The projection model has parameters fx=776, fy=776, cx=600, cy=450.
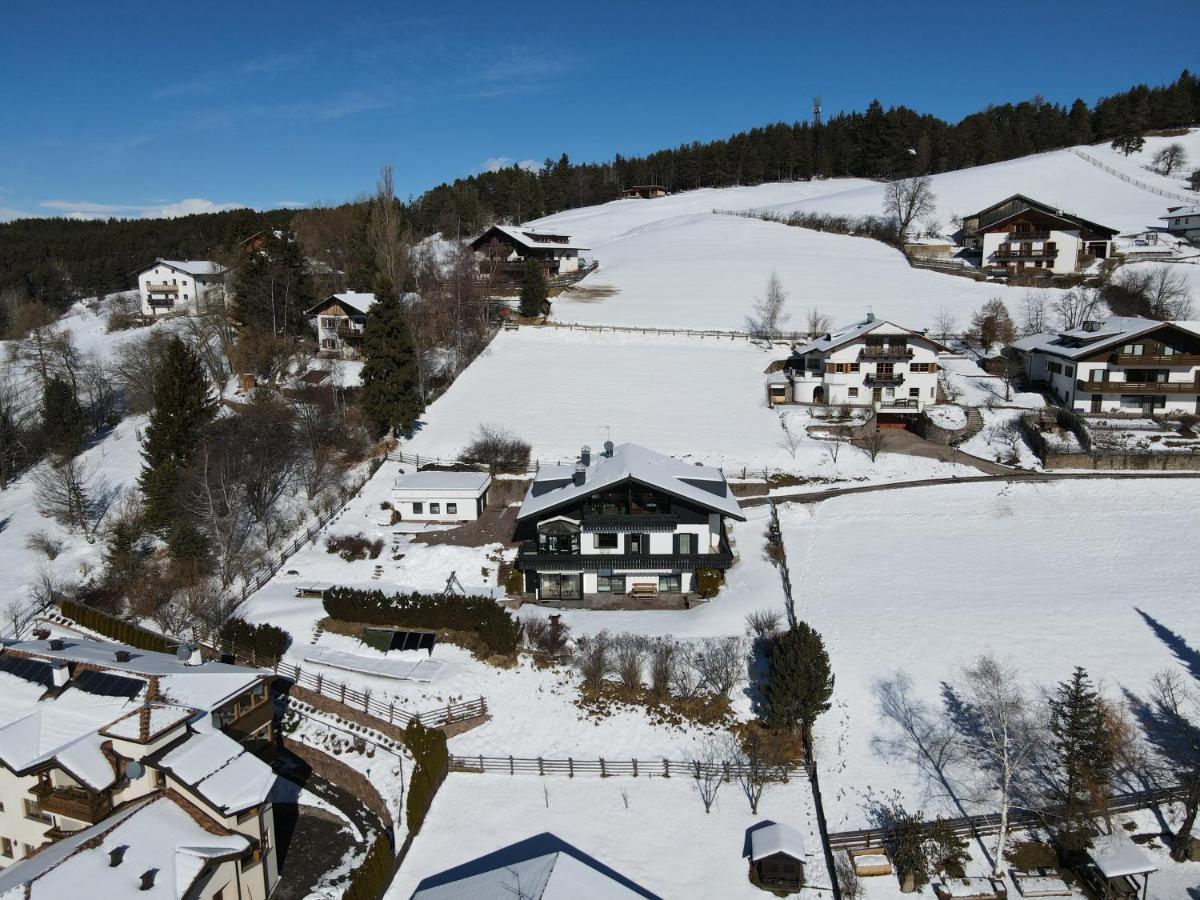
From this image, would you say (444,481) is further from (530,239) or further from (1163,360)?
(530,239)

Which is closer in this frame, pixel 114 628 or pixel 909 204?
pixel 114 628

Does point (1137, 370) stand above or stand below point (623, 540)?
above

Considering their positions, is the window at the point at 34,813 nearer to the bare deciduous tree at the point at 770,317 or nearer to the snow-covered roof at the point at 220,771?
the snow-covered roof at the point at 220,771

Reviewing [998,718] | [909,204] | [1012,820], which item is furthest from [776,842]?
[909,204]

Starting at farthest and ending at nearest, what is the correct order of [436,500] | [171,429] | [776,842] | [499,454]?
[499,454] → [171,429] → [436,500] → [776,842]

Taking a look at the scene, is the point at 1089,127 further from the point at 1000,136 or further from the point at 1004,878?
the point at 1004,878

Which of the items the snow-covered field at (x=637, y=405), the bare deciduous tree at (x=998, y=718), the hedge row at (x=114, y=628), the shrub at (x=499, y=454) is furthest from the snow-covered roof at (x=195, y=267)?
the bare deciduous tree at (x=998, y=718)

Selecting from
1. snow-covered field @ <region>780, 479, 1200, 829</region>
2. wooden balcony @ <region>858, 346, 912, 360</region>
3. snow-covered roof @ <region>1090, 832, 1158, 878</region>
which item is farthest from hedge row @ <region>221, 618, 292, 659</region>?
wooden balcony @ <region>858, 346, 912, 360</region>
